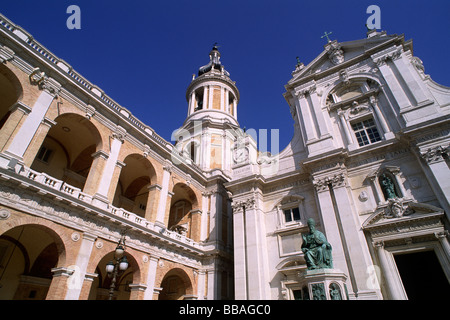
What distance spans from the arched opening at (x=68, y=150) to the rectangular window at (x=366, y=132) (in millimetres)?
17037

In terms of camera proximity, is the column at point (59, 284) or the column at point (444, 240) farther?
the column at point (444, 240)

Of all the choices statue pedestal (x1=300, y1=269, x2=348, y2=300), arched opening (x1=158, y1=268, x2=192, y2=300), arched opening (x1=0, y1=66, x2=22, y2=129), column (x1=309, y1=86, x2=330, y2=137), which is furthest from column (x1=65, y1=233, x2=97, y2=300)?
column (x1=309, y1=86, x2=330, y2=137)

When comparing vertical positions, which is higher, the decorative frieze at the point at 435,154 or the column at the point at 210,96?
the column at the point at 210,96

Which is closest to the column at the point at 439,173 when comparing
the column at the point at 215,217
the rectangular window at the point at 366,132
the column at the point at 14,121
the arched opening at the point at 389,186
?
the arched opening at the point at 389,186

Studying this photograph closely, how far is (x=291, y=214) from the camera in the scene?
1800 cm

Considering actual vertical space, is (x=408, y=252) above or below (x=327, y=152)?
below

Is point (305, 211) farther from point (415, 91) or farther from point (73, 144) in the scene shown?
point (73, 144)

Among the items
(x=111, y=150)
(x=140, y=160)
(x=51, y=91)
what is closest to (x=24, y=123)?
(x=51, y=91)

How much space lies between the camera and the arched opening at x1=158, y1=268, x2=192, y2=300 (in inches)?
723

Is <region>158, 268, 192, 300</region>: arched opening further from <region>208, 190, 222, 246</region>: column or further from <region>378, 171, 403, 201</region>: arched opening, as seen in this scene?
<region>378, 171, 403, 201</region>: arched opening

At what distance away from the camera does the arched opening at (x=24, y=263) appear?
13.9 m

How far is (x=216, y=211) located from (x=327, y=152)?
10378mm

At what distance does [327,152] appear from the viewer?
16641mm

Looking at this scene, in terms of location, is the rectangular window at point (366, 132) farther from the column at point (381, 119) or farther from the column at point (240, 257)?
the column at point (240, 257)
